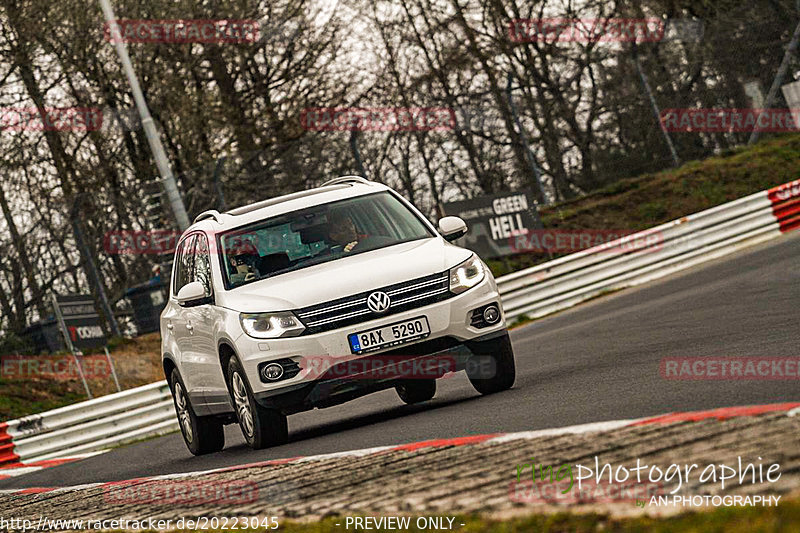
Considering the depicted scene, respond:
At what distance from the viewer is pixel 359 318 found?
8.77 meters

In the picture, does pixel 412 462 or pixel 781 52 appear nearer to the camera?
pixel 412 462

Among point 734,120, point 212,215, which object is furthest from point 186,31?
point 212,215

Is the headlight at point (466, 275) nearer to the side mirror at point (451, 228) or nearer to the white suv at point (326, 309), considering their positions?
the white suv at point (326, 309)

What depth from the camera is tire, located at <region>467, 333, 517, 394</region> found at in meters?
9.33

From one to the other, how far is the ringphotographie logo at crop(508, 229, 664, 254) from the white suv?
9.53 m

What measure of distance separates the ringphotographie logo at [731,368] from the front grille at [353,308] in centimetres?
176

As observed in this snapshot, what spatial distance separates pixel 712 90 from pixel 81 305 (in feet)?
38.0

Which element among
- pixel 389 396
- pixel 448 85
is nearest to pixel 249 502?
pixel 389 396

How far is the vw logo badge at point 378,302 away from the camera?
346 inches

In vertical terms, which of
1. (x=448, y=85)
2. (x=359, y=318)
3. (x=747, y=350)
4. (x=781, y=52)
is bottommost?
(x=747, y=350)

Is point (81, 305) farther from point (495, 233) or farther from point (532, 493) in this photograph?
point (532, 493)

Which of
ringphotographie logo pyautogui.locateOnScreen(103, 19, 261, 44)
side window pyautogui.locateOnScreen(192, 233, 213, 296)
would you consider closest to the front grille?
side window pyautogui.locateOnScreen(192, 233, 213, 296)

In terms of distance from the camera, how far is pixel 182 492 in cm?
729

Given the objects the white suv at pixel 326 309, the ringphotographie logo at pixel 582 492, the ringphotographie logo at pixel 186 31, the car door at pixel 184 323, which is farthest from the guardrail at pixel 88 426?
the ringphotographie logo at pixel 582 492
